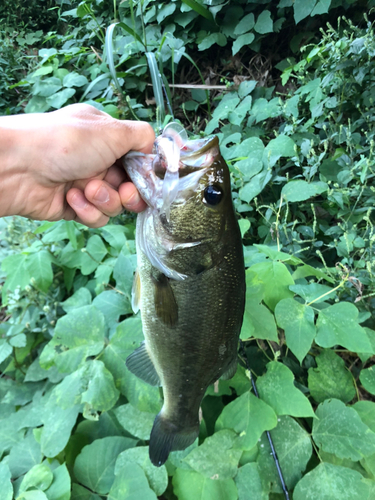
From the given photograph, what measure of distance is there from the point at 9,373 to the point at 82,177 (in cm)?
173

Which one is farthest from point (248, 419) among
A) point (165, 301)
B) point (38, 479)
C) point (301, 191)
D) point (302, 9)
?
point (302, 9)

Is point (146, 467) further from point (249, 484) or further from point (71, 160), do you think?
point (71, 160)

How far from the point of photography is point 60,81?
371 cm

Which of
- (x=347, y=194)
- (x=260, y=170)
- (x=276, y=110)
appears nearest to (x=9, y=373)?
(x=260, y=170)

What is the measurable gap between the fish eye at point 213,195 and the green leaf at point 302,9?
2.49m

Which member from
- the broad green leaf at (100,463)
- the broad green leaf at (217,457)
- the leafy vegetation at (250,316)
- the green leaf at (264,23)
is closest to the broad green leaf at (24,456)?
the leafy vegetation at (250,316)

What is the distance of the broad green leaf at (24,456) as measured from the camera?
→ 151cm

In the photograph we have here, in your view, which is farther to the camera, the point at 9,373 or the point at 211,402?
the point at 9,373

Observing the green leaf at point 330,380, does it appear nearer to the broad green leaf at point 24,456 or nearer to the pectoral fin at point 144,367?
the pectoral fin at point 144,367

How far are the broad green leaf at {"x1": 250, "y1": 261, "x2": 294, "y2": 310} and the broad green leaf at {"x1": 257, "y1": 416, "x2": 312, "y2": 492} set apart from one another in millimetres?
548

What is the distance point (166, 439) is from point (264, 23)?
358 cm

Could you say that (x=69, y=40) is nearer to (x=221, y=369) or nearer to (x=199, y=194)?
(x=199, y=194)

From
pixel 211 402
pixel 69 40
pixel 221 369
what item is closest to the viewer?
pixel 221 369

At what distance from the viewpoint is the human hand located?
3.63 ft
